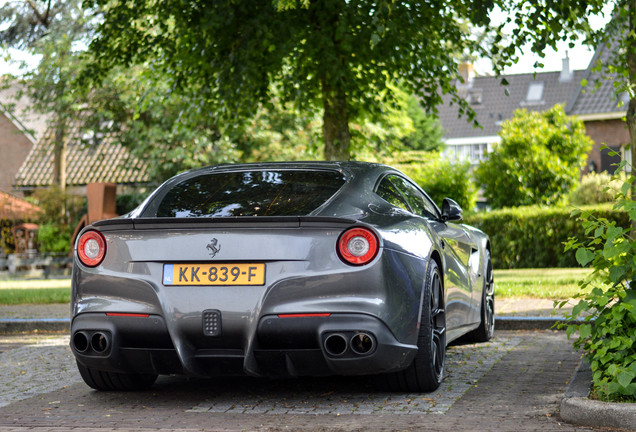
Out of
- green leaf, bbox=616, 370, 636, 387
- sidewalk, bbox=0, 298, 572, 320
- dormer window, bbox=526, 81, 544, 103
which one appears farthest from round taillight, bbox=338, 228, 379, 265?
dormer window, bbox=526, 81, 544, 103

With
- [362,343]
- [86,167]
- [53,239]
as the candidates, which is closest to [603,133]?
[86,167]

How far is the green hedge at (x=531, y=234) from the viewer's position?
21000 mm

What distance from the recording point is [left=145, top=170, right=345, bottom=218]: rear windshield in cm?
512

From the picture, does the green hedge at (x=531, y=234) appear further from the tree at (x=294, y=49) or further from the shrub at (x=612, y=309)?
the shrub at (x=612, y=309)

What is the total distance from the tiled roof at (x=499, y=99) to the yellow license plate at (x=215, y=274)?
54709mm

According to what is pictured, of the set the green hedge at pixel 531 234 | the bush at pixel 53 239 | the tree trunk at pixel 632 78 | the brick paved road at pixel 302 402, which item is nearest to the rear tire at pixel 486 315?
the brick paved road at pixel 302 402

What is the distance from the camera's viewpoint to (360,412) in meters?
4.89

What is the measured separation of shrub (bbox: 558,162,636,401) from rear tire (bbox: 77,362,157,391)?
2738mm

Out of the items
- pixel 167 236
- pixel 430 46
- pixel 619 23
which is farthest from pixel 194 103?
pixel 167 236

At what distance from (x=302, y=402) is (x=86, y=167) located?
35.5 m

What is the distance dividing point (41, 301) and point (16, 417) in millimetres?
9149

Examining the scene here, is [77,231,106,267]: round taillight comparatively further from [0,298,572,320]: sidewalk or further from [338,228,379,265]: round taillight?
Answer: [0,298,572,320]: sidewalk

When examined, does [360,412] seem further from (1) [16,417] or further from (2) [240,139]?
(2) [240,139]

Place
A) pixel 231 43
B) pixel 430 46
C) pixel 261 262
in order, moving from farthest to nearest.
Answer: pixel 430 46 < pixel 231 43 < pixel 261 262
